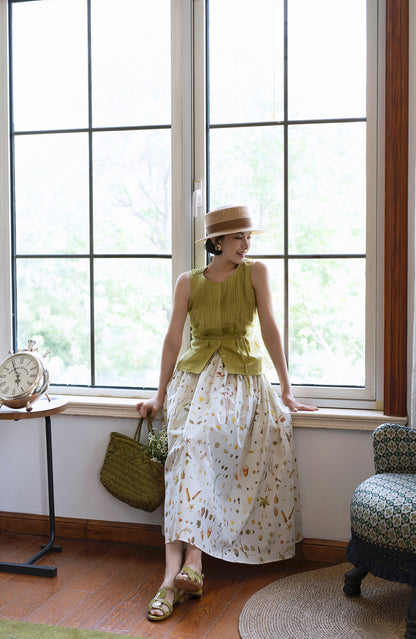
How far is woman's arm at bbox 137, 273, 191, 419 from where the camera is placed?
291 cm

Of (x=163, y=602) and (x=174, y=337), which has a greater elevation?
(x=174, y=337)

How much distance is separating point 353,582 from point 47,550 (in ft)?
4.29

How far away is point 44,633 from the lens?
7.30 feet

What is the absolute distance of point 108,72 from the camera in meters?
3.20

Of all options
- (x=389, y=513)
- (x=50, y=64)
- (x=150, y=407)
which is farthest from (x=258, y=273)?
(x=50, y=64)

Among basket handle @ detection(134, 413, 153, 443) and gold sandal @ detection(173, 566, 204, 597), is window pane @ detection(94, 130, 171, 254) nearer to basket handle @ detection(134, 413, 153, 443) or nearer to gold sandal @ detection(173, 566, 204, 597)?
basket handle @ detection(134, 413, 153, 443)

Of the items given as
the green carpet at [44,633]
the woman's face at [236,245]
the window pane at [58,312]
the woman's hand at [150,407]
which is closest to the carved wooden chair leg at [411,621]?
the green carpet at [44,633]

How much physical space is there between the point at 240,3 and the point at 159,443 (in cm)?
198

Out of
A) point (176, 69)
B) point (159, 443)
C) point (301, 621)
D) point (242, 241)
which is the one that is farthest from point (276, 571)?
point (176, 69)

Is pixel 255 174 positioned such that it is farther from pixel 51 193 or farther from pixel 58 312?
pixel 58 312

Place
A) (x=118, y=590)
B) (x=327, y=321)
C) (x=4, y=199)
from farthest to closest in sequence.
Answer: (x=4, y=199), (x=327, y=321), (x=118, y=590)

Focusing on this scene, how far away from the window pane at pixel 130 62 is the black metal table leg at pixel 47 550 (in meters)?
1.45

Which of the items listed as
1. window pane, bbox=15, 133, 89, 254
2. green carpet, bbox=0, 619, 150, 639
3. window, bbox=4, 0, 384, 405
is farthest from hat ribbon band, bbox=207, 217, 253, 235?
green carpet, bbox=0, 619, 150, 639

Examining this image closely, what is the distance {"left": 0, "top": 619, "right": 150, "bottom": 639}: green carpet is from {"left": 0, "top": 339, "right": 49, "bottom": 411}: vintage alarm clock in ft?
2.69
